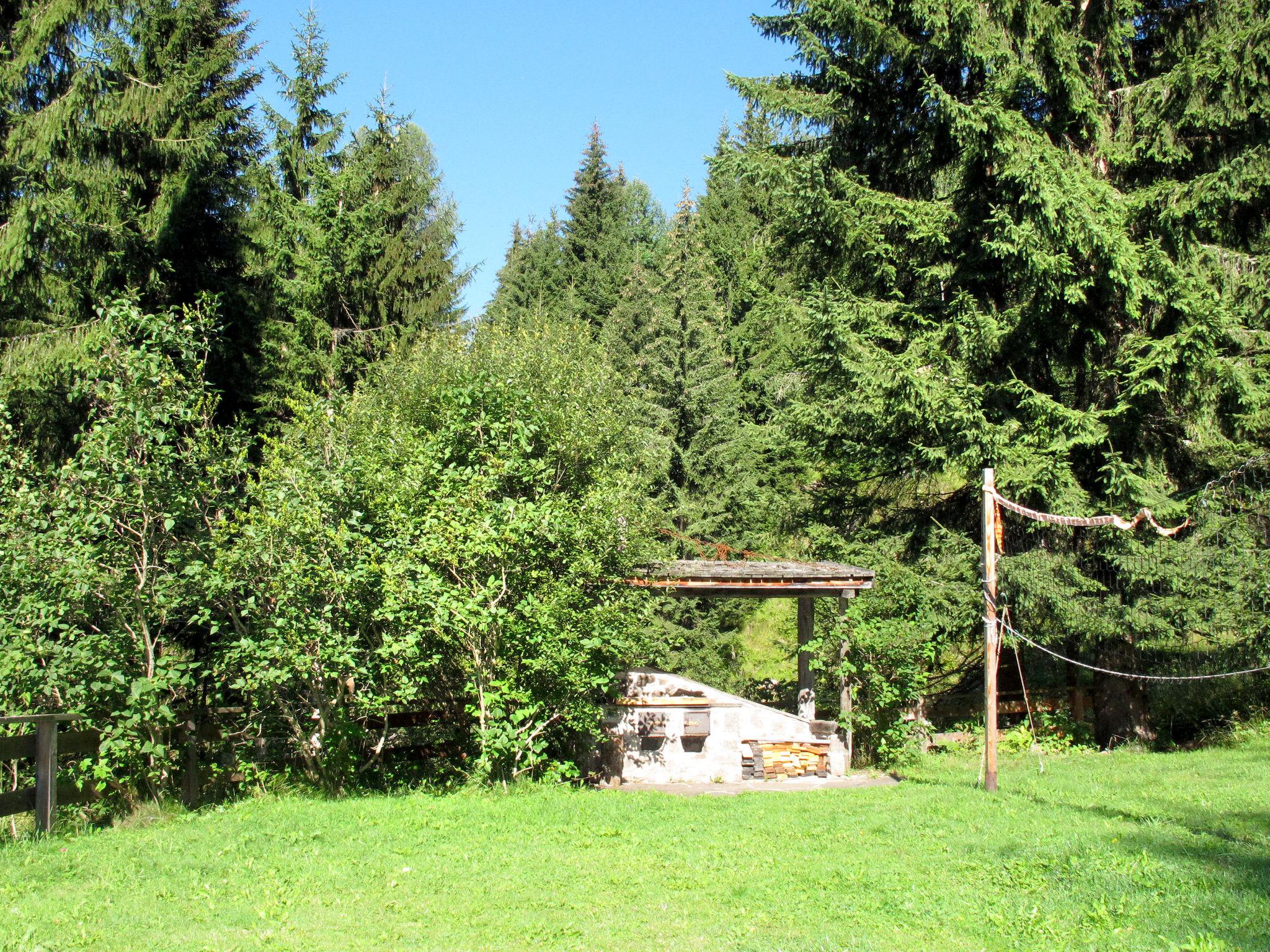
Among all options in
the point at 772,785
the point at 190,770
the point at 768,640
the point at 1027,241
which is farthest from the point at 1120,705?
the point at 190,770

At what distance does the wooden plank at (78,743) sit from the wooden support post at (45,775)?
1.07 m

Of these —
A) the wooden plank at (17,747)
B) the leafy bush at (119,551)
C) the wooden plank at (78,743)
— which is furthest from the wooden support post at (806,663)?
the wooden plank at (17,747)

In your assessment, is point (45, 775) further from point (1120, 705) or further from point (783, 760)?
point (1120, 705)

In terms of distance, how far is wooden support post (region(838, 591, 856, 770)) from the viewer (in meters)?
12.5

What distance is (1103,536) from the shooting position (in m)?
12.8

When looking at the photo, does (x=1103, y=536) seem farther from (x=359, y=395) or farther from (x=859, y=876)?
(x=359, y=395)

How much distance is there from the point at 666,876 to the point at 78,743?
5.91m

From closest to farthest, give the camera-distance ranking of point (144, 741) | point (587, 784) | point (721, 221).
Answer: point (144, 741) → point (587, 784) → point (721, 221)

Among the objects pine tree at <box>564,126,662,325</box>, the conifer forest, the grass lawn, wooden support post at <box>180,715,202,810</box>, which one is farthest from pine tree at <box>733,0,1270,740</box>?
pine tree at <box>564,126,662,325</box>

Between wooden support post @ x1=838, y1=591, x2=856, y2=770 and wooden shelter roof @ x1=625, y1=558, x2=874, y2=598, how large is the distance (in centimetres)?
19

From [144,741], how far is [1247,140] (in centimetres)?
1522

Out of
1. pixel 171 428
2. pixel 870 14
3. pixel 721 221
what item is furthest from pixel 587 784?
pixel 721 221

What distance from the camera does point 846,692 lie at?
41.4 ft

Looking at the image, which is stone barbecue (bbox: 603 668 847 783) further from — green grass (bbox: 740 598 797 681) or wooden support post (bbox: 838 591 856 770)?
green grass (bbox: 740 598 797 681)
